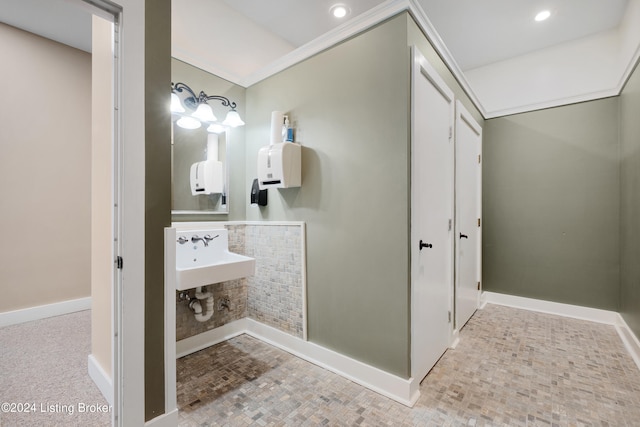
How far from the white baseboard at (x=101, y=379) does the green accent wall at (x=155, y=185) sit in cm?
44

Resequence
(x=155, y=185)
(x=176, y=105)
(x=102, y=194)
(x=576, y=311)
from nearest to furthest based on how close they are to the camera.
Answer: (x=155, y=185) → (x=102, y=194) → (x=176, y=105) → (x=576, y=311)

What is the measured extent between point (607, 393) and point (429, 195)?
A: 1.68 m

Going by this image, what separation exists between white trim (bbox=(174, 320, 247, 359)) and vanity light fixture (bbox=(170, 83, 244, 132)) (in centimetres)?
176

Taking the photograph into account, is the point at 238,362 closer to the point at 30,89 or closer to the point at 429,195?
the point at 429,195

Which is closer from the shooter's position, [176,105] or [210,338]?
[176,105]

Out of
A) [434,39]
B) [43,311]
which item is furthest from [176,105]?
[43,311]

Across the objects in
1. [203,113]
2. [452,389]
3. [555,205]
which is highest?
[203,113]

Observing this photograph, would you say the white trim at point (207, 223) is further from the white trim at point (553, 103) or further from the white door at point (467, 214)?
the white trim at point (553, 103)

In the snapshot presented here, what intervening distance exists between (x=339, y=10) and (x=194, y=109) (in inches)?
70.1

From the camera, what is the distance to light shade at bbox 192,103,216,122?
233 centimetres

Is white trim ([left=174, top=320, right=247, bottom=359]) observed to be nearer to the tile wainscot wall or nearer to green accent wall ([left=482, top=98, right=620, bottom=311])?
the tile wainscot wall

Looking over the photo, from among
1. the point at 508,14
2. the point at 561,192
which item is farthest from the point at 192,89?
the point at 561,192

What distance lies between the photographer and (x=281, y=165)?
6.85 feet

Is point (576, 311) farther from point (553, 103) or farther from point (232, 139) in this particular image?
point (232, 139)
